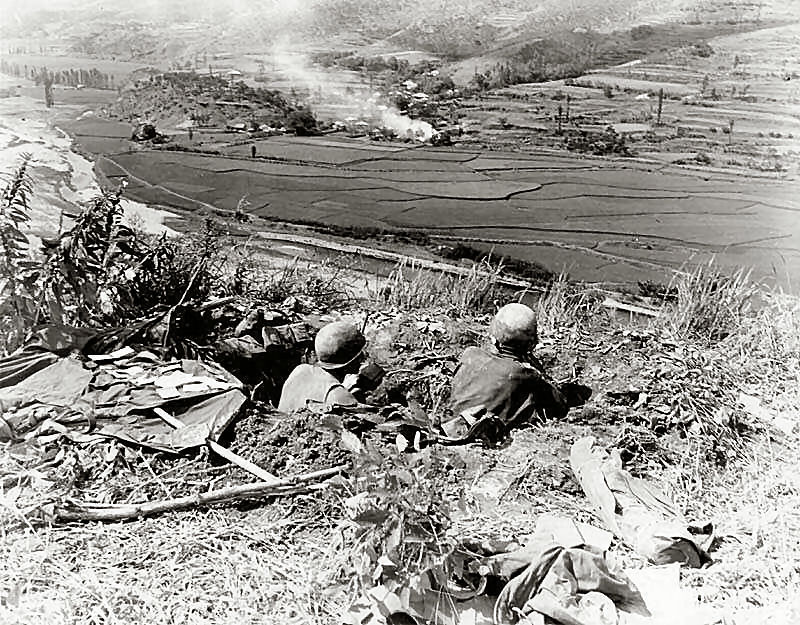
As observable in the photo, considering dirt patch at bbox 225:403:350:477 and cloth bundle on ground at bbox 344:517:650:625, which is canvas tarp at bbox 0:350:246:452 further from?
cloth bundle on ground at bbox 344:517:650:625

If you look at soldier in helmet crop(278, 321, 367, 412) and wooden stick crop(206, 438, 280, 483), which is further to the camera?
soldier in helmet crop(278, 321, 367, 412)

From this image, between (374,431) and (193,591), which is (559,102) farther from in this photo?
(193,591)

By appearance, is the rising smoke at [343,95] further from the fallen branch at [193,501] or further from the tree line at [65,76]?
the fallen branch at [193,501]

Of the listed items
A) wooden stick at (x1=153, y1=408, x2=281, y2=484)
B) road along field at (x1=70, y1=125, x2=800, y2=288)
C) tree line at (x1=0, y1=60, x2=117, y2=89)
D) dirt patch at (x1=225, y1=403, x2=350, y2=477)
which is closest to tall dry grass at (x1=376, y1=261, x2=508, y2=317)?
road along field at (x1=70, y1=125, x2=800, y2=288)

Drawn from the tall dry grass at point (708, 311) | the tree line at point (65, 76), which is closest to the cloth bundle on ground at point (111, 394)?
the tall dry grass at point (708, 311)

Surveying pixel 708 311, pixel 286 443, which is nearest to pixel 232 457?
pixel 286 443

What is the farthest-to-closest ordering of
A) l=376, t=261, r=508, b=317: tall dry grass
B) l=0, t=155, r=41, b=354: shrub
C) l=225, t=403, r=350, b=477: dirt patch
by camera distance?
l=376, t=261, r=508, b=317: tall dry grass → l=0, t=155, r=41, b=354: shrub → l=225, t=403, r=350, b=477: dirt patch
